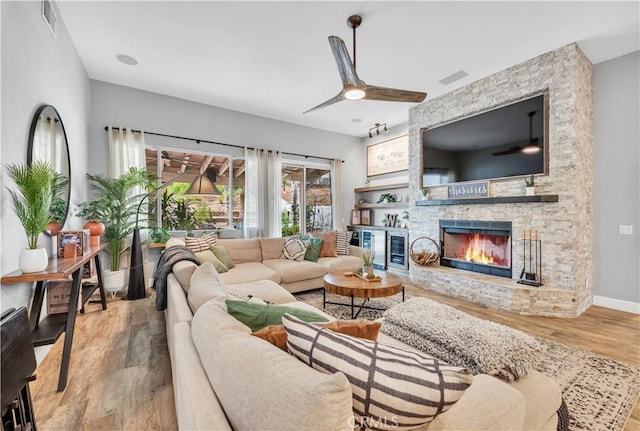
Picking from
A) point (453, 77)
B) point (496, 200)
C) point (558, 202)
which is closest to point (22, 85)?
point (453, 77)

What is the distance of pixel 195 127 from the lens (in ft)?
15.3

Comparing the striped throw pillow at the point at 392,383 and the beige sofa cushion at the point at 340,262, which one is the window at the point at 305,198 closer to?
the beige sofa cushion at the point at 340,262

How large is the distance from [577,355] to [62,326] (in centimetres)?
394

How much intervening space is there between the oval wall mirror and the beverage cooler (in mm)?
4857

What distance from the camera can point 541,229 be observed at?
336cm

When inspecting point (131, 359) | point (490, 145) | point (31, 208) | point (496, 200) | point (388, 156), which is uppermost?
point (388, 156)

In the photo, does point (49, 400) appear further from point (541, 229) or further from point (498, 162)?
point (498, 162)

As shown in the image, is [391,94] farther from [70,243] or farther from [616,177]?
[70,243]

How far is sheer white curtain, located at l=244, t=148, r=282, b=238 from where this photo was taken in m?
5.12

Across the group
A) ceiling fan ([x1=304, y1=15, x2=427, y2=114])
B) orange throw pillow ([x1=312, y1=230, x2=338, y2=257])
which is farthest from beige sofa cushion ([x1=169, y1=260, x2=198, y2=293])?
orange throw pillow ([x1=312, y1=230, x2=338, y2=257])

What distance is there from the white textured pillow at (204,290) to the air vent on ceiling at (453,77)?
3858 millimetres

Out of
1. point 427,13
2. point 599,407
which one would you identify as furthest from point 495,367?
point 427,13

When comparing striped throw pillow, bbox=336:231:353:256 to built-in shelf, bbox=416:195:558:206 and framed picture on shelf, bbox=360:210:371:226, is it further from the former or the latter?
framed picture on shelf, bbox=360:210:371:226

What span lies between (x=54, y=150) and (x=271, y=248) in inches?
103
